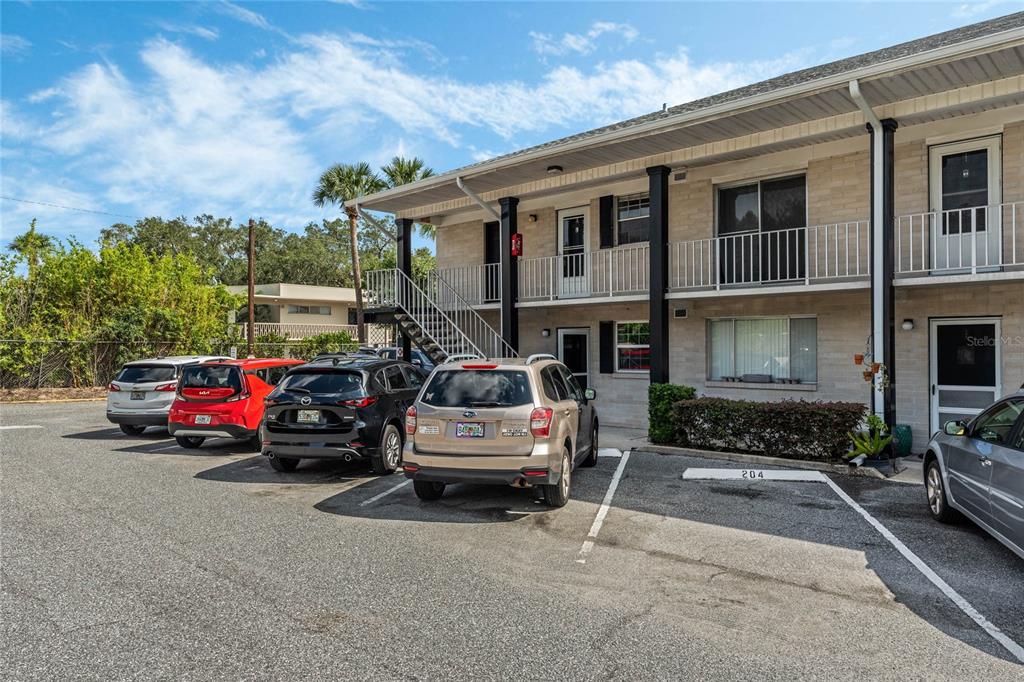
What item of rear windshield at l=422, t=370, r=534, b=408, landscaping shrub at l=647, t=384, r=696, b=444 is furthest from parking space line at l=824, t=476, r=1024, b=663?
landscaping shrub at l=647, t=384, r=696, b=444

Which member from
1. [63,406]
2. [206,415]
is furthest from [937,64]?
[63,406]

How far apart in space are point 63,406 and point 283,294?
18.7m

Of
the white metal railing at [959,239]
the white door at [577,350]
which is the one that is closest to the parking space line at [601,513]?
the white door at [577,350]

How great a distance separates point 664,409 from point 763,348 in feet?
9.48

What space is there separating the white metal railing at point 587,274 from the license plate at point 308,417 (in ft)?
21.9

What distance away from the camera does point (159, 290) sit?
24375 mm

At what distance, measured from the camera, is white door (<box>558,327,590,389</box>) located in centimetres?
1511

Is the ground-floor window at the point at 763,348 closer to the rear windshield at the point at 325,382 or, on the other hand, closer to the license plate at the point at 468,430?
the rear windshield at the point at 325,382

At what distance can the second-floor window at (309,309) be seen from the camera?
3928 cm

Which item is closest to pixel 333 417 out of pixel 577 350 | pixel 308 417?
pixel 308 417

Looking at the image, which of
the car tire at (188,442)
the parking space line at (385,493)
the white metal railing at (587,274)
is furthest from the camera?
the white metal railing at (587,274)

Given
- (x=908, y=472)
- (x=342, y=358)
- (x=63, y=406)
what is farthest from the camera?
(x=63, y=406)

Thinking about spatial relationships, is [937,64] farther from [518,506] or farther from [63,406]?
[63,406]

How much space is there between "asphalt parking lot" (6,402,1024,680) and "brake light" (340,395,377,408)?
1.04 m
